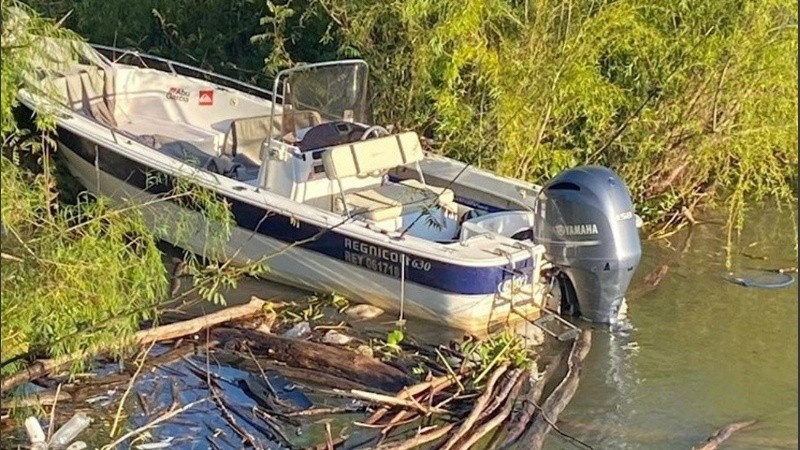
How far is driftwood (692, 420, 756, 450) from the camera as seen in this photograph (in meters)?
5.83

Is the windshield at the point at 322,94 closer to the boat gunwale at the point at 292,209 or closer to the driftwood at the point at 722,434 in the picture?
the boat gunwale at the point at 292,209

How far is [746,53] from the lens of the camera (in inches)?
364

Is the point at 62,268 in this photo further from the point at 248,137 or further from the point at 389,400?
the point at 248,137

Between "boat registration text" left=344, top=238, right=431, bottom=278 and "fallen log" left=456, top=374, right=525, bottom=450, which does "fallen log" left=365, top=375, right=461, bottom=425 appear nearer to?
"fallen log" left=456, top=374, right=525, bottom=450

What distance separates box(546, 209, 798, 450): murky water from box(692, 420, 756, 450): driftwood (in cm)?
4

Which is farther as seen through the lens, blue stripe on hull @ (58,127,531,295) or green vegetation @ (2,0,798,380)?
green vegetation @ (2,0,798,380)

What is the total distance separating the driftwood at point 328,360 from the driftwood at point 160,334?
161 mm

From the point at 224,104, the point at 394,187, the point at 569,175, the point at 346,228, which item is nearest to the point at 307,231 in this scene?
the point at 346,228

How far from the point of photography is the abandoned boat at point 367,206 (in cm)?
715

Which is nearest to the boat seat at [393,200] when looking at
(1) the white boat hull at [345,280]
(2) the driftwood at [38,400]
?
(1) the white boat hull at [345,280]

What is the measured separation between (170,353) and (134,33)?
229 inches

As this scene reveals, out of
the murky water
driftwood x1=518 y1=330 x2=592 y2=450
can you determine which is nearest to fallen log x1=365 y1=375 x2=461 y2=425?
driftwood x1=518 y1=330 x2=592 y2=450

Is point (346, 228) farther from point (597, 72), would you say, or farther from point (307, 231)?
point (597, 72)

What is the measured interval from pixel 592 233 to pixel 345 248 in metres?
1.58
